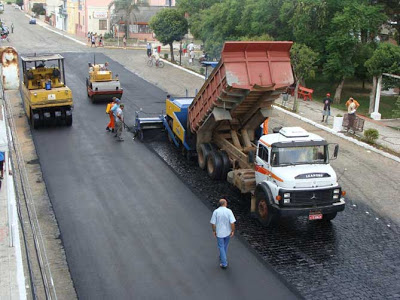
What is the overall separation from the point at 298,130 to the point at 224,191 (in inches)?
132

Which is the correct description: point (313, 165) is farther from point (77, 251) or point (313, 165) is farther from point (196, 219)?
point (77, 251)

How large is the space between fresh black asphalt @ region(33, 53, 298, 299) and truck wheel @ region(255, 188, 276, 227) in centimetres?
129

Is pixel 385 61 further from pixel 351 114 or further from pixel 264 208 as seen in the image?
pixel 264 208

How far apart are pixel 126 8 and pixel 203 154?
47914 mm

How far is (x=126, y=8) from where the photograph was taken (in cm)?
6222

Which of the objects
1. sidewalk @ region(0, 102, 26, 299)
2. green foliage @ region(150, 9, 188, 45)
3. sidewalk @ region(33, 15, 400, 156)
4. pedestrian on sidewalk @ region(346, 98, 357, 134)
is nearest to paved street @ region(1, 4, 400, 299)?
sidewalk @ region(0, 102, 26, 299)

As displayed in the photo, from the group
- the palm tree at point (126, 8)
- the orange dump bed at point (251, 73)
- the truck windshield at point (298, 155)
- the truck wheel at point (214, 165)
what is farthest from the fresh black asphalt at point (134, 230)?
the palm tree at point (126, 8)

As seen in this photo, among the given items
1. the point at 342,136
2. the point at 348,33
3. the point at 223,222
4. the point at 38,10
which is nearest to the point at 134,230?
the point at 223,222

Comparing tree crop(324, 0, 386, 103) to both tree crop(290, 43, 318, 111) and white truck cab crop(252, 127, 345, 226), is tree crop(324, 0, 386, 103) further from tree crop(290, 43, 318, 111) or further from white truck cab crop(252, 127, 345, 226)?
white truck cab crop(252, 127, 345, 226)

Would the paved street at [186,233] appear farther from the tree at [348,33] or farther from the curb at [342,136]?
the tree at [348,33]

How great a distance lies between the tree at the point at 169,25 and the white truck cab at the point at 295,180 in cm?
3062

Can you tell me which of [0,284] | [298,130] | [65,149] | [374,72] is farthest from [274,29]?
[0,284]

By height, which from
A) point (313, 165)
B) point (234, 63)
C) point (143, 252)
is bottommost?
point (143, 252)

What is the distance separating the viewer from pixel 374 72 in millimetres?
26484
